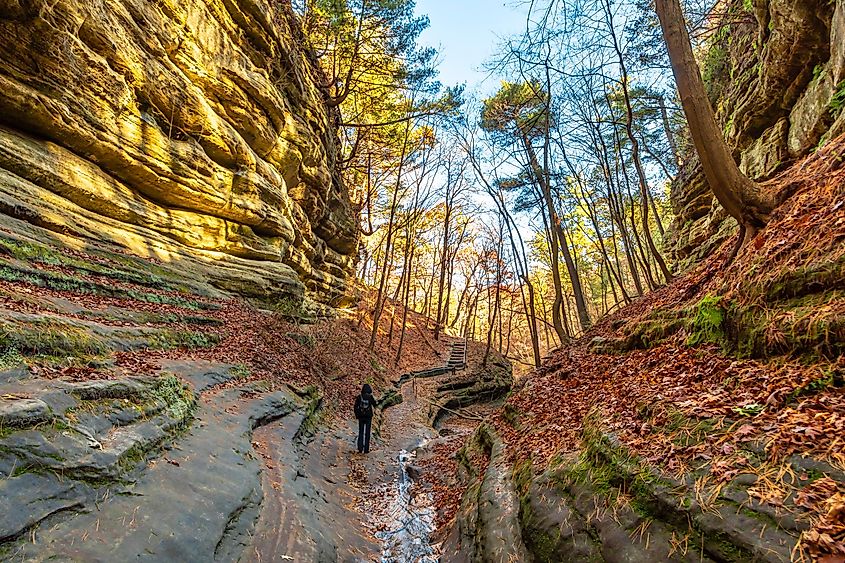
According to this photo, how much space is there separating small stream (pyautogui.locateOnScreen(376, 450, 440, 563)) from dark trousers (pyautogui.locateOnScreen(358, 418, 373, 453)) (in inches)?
60.7

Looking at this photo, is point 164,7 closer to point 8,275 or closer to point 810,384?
point 8,275

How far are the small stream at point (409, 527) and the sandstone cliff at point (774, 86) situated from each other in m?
10.1

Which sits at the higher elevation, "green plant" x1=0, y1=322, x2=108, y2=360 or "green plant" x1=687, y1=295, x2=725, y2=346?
"green plant" x1=687, y1=295, x2=725, y2=346

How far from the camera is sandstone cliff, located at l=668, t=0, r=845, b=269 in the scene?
7.30 meters

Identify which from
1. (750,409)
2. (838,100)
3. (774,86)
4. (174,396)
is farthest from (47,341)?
(774,86)

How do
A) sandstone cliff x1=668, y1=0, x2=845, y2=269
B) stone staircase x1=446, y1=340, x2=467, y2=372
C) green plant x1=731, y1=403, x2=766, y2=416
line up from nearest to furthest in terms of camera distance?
green plant x1=731, y1=403, x2=766, y2=416 → sandstone cliff x1=668, y1=0, x2=845, y2=269 → stone staircase x1=446, y1=340, x2=467, y2=372

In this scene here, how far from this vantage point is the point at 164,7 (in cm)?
1178

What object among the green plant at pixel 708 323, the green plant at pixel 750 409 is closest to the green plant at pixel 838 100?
the green plant at pixel 708 323

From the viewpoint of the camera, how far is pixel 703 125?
18.8ft

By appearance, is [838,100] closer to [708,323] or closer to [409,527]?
[708,323]

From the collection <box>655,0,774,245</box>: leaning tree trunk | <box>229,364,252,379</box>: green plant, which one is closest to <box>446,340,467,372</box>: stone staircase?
<box>229,364,252,379</box>: green plant

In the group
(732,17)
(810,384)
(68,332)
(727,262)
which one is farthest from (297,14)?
(810,384)

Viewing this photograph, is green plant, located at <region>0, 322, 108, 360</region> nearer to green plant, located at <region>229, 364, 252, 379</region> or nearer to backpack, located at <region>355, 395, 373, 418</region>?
green plant, located at <region>229, 364, 252, 379</region>

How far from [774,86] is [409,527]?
12.9 metres
